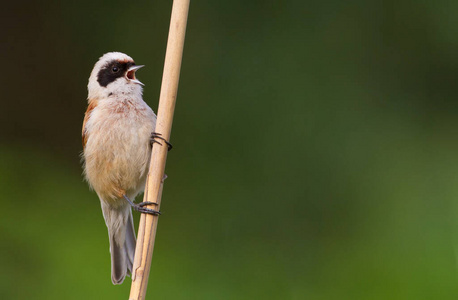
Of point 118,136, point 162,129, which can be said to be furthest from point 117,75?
point 162,129

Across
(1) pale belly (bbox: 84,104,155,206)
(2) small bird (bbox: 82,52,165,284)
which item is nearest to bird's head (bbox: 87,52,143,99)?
Result: (2) small bird (bbox: 82,52,165,284)

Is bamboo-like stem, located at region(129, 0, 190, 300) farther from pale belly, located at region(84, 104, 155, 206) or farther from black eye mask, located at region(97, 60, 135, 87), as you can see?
black eye mask, located at region(97, 60, 135, 87)

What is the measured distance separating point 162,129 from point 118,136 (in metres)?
0.50

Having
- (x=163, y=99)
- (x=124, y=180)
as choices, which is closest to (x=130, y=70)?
(x=124, y=180)

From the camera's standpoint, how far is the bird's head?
1838 mm

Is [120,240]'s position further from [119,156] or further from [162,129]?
[162,129]

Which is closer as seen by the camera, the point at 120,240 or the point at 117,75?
the point at 117,75

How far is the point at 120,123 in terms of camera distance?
1804 mm

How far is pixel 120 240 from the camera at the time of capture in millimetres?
2031

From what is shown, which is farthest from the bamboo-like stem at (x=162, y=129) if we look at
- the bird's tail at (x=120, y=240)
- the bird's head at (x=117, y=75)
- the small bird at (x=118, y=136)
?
the bird's tail at (x=120, y=240)

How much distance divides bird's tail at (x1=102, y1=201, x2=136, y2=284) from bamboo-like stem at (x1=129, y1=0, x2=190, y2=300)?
64 cm

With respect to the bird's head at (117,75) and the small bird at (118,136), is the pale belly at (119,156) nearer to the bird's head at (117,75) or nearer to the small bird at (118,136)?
the small bird at (118,136)

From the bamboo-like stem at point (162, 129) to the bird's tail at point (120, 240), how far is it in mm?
645

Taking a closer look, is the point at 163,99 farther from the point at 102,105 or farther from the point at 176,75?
the point at 102,105
